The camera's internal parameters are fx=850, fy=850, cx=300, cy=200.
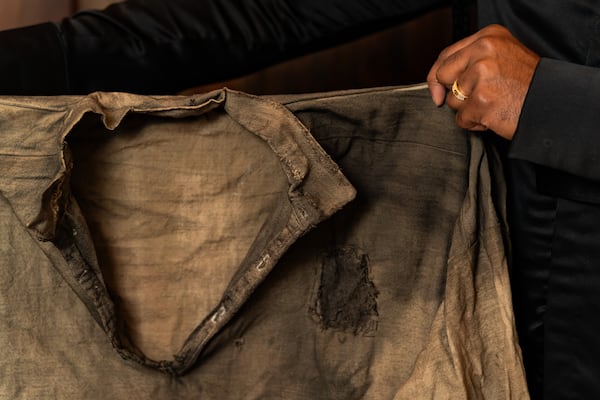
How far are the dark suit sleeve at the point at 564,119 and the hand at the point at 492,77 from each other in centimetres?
1

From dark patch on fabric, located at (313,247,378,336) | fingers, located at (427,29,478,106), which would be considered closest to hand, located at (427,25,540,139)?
fingers, located at (427,29,478,106)

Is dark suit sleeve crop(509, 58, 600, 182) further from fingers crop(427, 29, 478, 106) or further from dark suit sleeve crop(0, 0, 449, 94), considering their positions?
dark suit sleeve crop(0, 0, 449, 94)

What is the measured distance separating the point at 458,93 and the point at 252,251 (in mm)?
233

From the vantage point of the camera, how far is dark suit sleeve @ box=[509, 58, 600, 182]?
0.66 m

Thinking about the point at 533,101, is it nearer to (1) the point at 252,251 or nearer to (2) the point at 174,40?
(1) the point at 252,251

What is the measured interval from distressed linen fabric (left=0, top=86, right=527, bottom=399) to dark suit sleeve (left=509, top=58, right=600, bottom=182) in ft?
0.24

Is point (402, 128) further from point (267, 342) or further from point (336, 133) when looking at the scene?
point (267, 342)

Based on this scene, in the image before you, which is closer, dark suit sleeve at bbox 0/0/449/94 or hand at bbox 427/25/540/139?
hand at bbox 427/25/540/139

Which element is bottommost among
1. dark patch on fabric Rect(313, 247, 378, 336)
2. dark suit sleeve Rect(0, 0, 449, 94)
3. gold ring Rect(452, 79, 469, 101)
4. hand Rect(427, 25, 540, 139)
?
dark patch on fabric Rect(313, 247, 378, 336)

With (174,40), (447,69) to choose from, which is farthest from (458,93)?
(174,40)

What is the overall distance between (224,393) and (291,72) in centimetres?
65

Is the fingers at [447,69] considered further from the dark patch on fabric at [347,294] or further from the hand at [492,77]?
the dark patch on fabric at [347,294]

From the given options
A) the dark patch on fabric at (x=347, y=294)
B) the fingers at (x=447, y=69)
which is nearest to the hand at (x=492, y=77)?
the fingers at (x=447, y=69)

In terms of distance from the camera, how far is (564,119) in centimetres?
66
